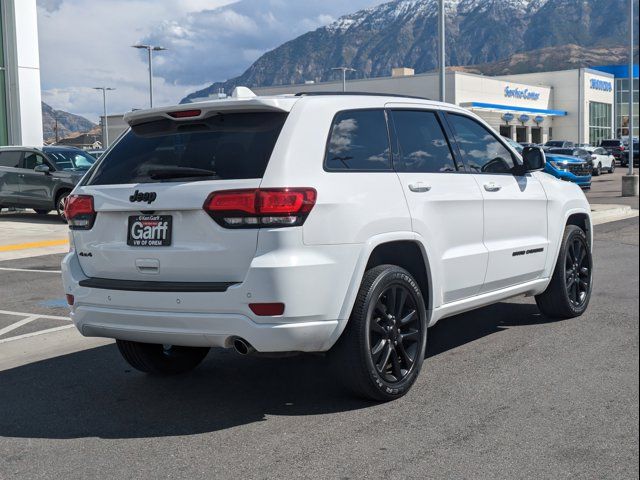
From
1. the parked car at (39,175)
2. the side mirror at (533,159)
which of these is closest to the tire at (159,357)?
the side mirror at (533,159)

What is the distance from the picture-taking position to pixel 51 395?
18.1 ft

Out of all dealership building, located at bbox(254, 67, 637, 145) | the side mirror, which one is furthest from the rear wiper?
dealership building, located at bbox(254, 67, 637, 145)

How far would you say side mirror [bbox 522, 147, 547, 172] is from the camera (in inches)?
259

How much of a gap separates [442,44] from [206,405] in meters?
16.4

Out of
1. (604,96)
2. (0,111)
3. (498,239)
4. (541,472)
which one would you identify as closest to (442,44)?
(0,111)

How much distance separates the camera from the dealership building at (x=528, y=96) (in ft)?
209

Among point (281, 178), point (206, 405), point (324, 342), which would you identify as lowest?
point (206, 405)

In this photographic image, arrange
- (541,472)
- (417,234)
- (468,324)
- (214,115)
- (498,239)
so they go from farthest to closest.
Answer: (468,324) → (498,239) → (417,234) → (214,115) → (541,472)

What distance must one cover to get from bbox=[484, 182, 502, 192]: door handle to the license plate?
251 cm

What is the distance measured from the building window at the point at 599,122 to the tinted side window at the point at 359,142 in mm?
81703

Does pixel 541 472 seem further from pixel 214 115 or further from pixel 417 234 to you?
pixel 214 115

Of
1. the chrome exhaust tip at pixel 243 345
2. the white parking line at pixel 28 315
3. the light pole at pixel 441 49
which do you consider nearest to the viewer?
the chrome exhaust tip at pixel 243 345

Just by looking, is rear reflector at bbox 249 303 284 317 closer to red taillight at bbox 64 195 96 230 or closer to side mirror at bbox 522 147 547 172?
red taillight at bbox 64 195 96 230

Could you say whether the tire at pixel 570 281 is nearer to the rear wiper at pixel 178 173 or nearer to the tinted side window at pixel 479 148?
the tinted side window at pixel 479 148
